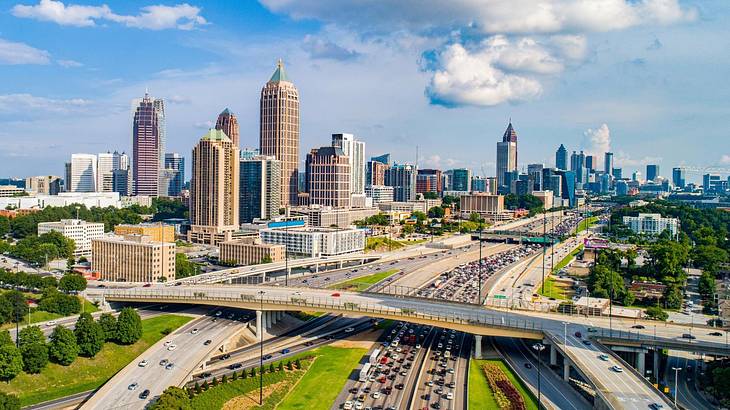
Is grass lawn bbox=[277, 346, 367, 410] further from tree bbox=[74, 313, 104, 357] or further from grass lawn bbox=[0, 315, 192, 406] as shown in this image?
tree bbox=[74, 313, 104, 357]

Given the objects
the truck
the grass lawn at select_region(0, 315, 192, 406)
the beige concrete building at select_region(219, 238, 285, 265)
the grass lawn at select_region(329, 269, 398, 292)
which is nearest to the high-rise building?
the beige concrete building at select_region(219, 238, 285, 265)

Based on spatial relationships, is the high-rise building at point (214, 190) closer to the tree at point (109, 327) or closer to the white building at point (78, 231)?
the white building at point (78, 231)

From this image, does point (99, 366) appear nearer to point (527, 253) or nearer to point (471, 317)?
point (471, 317)

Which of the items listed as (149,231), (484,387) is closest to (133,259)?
(149,231)

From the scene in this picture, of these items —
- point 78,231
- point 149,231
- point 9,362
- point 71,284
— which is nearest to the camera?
point 9,362

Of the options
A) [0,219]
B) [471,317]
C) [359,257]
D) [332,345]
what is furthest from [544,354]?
[0,219]

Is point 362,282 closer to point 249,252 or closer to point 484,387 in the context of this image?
point 249,252
